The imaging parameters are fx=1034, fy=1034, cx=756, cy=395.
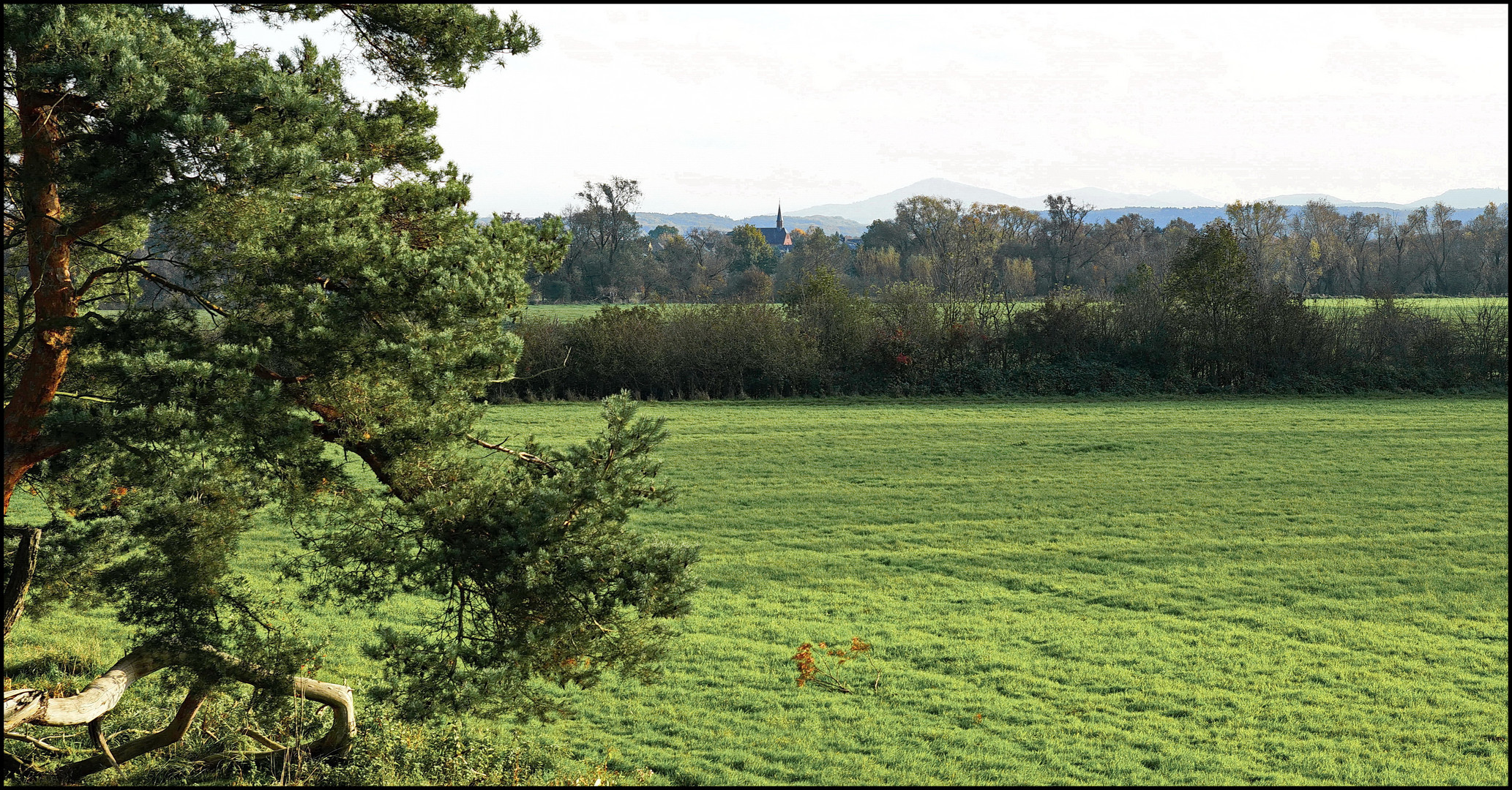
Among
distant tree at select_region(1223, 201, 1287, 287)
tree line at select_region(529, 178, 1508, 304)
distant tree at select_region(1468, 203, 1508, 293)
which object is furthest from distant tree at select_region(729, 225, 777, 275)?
distant tree at select_region(1468, 203, 1508, 293)

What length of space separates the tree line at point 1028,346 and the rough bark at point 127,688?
29.0 meters

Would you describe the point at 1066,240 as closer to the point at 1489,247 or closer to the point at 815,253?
the point at 815,253

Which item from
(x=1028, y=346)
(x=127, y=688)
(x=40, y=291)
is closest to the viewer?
(x=40, y=291)

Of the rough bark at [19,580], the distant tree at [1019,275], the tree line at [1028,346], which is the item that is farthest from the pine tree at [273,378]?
the distant tree at [1019,275]

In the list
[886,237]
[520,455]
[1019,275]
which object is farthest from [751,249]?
[520,455]

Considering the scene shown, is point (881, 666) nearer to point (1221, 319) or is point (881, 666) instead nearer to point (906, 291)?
point (906, 291)

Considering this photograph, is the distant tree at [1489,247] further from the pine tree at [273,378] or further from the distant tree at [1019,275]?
the pine tree at [273,378]

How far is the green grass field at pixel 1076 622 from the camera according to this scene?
907cm

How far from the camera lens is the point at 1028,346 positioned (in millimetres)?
38500

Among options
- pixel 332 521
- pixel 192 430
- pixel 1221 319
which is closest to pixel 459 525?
pixel 332 521

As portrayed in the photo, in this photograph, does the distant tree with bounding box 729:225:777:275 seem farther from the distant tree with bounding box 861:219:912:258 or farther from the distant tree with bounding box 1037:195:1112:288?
the distant tree with bounding box 1037:195:1112:288

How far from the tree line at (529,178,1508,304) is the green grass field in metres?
42.9

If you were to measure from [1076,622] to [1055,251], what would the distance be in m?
70.7

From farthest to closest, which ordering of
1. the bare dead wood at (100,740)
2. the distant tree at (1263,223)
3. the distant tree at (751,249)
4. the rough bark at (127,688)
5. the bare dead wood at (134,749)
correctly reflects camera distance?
the distant tree at (751,249)
the distant tree at (1263,223)
the bare dead wood at (134,749)
the bare dead wood at (100,740)
the rough bark at (127,688)
